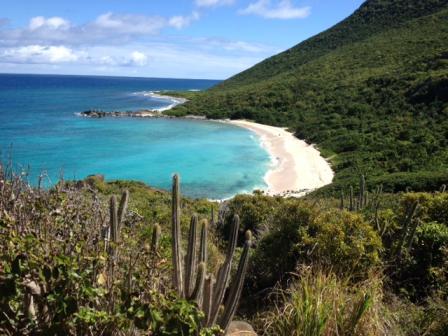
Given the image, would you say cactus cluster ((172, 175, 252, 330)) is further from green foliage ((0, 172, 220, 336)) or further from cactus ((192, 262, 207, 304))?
green foliage ((0, 172, 220, 336))

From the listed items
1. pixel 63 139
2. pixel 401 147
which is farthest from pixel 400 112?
pixel 63 139

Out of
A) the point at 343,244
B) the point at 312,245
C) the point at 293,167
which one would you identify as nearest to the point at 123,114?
the point at 293,167

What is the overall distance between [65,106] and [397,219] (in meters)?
99.1

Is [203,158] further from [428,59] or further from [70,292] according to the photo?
[70,292]

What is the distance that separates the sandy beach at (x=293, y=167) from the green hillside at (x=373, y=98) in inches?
56.8

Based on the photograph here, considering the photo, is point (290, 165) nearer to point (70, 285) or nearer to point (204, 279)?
point (204, 279)

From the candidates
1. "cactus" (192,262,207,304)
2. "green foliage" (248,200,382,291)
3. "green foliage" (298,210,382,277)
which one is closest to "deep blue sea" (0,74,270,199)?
"green foliage" (248,200,382,291)

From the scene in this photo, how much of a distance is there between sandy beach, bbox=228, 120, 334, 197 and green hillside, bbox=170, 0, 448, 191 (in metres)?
1.44

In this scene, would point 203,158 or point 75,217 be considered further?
point 203,158

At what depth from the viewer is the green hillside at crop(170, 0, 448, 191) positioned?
132 feet

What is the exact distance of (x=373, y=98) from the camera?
63.8 metres

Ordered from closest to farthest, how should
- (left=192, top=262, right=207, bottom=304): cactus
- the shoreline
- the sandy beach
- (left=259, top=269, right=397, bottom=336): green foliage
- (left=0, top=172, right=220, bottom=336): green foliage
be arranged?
(left=0, top=172, right=220, bottom=336): green foliage
(left=192, top=262, right=207, bottom=304): cactus
(left=259, top=269, right=397, bottom=336): green foliage
the shoreline
the sandy beach

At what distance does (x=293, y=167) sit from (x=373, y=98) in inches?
1035

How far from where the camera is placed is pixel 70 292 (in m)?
3.32
